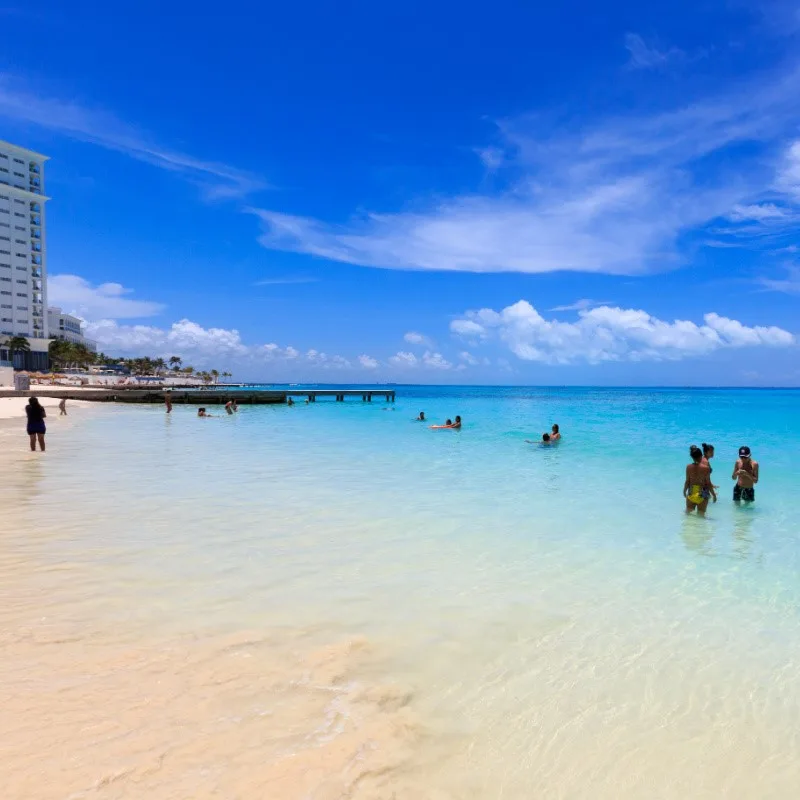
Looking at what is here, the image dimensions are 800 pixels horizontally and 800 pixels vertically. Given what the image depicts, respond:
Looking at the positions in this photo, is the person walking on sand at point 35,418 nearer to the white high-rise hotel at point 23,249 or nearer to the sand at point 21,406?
the sand at point 21,406

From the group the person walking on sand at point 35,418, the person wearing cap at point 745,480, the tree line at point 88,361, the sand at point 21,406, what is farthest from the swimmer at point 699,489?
the tree line at point 88,361

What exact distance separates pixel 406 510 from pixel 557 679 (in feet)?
21.0

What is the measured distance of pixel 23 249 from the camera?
3898 inches

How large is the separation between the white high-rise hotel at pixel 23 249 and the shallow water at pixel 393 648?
342 ft

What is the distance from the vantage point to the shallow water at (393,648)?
3430 millimetres

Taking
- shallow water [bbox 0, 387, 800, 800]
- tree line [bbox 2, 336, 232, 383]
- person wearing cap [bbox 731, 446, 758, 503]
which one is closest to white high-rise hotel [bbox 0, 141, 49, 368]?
tree line [bbox 2, 336, 232, 383]

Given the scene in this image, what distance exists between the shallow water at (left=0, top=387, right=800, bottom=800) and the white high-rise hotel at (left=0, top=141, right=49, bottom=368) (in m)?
104

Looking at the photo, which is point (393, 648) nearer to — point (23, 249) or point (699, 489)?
point (699, 489)

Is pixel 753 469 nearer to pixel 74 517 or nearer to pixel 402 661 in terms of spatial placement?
pixel 402 661

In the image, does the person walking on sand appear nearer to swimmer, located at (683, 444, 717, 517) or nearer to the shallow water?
the shallow water

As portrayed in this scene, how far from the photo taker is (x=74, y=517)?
31.1 ft

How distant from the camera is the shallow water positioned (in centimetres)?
343

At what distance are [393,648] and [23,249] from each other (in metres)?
119

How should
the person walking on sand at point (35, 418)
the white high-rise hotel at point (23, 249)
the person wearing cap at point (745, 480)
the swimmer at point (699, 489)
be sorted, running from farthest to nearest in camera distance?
the white high-rise hotel at point (23, 249)
the person walking on sand at point (35, 418)
the person wearing cap at point (745, 480)
the swimmer at point (699, 489)
